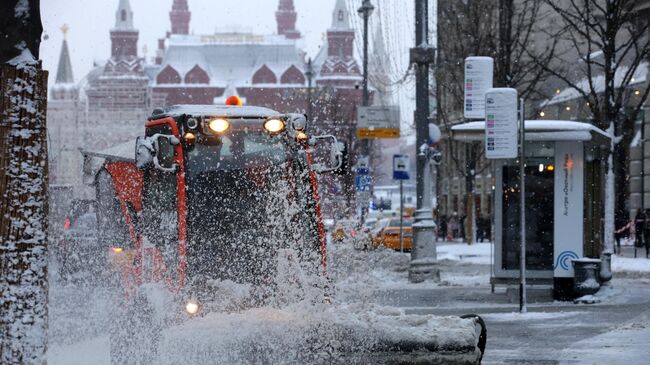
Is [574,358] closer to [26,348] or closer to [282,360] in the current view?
[282,360]

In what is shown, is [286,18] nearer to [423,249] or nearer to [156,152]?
[423,249]

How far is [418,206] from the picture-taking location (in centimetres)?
2694

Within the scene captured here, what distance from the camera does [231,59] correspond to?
163 metres

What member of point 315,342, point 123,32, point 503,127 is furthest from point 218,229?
point 123,32

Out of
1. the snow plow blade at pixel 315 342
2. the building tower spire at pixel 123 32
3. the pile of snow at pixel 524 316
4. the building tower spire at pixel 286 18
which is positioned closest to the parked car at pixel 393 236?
the pile of snow at pixel 524 316

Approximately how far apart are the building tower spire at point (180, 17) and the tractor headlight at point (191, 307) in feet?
614

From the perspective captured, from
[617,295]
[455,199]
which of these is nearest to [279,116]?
[617,295]

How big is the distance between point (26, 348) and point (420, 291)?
18.2m

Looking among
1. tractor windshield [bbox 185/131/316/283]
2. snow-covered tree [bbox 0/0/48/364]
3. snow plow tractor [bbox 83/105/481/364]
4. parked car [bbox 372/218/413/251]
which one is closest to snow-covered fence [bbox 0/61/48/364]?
snow-covered tree [bbox 0/0/48/364]

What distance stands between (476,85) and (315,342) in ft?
40.7

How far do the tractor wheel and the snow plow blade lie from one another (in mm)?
1017

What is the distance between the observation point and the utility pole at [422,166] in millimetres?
26547

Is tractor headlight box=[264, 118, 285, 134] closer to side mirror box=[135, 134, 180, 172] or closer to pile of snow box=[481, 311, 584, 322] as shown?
side mirror box=[135, 134, 180, 172]

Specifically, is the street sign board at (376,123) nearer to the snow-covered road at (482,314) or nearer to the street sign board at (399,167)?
the street sign board at (399,167)
